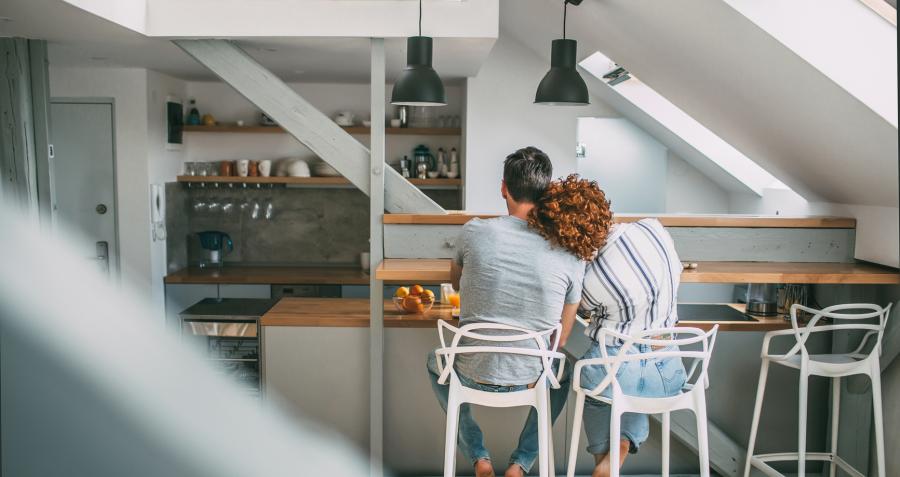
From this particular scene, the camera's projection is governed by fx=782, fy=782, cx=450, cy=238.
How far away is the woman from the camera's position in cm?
260

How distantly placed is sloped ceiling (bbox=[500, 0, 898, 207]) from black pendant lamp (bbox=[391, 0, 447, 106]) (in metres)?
0.86

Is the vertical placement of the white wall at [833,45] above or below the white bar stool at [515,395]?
above

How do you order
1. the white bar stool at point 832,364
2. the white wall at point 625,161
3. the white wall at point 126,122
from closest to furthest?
the white bar stool at point 832,364
the white wall at point 126,122
the white wall at point 625,161

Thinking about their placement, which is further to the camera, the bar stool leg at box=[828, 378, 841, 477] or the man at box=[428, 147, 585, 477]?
the bar stool leg at box=[828, 378, 841, 477]

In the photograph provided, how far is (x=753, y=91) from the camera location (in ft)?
10.4

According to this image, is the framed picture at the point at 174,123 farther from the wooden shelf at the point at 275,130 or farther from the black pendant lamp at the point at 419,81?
the black pendant lamp at the point at 419,81

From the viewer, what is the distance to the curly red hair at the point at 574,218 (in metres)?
2.57

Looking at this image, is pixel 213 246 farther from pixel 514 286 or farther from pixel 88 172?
pixel 514 286

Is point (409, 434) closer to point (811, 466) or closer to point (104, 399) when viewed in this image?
point (811, 466)

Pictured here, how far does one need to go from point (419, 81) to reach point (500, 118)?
2727 mm

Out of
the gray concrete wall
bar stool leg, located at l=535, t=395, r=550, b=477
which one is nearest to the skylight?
the gray concrete wall

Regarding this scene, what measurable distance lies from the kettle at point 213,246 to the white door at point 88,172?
740 millimetres

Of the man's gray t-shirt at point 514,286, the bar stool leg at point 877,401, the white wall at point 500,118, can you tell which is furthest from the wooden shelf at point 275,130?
the bar stool leg at point 877,401

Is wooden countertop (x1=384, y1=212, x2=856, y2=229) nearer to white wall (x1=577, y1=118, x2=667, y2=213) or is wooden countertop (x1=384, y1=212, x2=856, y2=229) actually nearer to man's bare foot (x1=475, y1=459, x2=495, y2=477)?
man's bare foot (x1=475, y1=459, x2=495, y2=477)
